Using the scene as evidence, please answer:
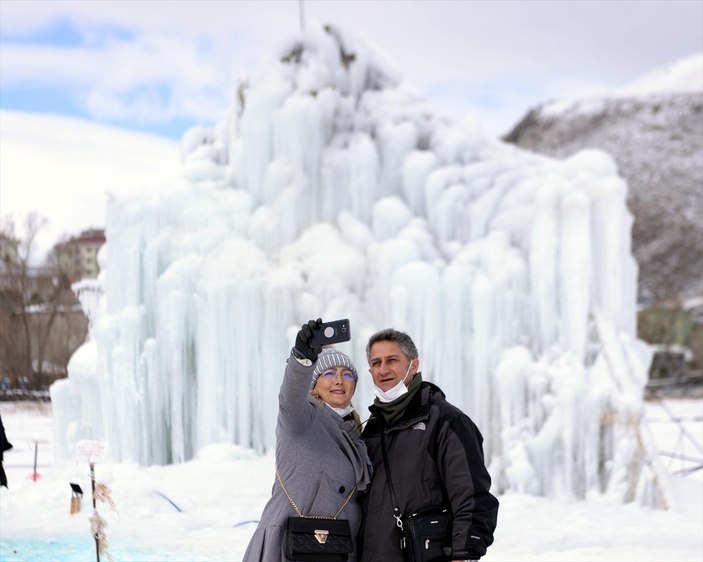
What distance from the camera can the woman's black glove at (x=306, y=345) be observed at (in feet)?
8.93

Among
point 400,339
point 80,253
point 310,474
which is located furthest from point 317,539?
point 80,253

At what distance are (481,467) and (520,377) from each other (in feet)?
21.6

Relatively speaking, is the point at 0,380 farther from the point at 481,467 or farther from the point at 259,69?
the point at 481,467

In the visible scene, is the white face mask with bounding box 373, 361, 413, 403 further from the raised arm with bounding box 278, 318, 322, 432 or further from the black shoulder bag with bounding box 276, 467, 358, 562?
the black shoulder bag with bounding box 276, 467, 358, 562

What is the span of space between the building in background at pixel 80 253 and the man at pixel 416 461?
14195mm

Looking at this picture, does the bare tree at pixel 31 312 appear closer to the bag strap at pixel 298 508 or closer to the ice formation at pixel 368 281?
the ice formation at pixel 368 281

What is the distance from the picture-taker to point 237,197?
35.1 ft

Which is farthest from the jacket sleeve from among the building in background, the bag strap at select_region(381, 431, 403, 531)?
the building in background

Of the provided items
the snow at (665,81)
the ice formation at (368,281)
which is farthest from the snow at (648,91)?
the ice formation at (368,281)

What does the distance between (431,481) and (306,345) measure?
0.61 metres

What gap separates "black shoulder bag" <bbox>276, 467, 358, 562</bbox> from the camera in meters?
2.87

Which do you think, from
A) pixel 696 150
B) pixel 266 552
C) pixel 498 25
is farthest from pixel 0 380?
pixel 696 150

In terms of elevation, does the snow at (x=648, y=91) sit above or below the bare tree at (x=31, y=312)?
above

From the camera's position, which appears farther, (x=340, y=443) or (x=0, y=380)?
(x=0, y=380)
